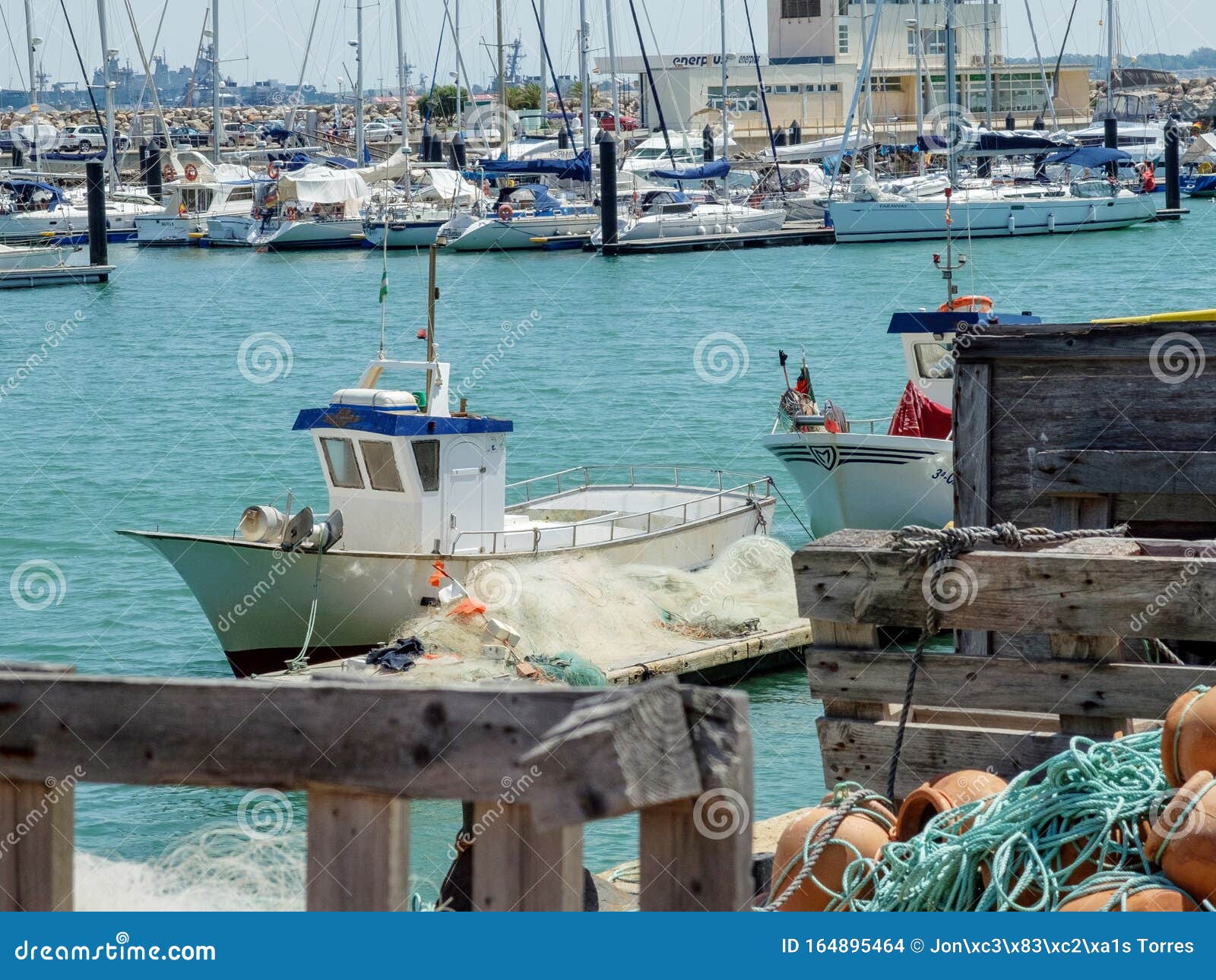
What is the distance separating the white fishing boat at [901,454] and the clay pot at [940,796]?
13.8 m

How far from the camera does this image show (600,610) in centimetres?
1484

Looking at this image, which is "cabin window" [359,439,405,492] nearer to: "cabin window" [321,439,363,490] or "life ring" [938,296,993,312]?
"cabin window" [321,439,363,490]

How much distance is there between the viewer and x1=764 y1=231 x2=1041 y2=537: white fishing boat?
1875cm

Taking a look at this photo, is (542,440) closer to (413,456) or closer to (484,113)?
→ (413,456)

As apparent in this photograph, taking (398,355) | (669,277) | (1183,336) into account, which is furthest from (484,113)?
(1183,336)

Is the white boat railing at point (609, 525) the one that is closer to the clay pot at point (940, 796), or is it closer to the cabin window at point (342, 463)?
the cabin window at point (342, 463)

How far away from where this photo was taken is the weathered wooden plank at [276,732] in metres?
2.55

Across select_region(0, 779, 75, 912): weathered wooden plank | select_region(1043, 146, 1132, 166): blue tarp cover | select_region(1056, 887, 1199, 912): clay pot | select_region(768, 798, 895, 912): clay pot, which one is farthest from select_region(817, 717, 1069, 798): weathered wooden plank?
select_region(1043, 146, 1132, 166): blue tarp cover

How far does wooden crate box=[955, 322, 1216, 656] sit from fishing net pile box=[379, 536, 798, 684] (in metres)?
5.86

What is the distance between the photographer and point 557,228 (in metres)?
67.4

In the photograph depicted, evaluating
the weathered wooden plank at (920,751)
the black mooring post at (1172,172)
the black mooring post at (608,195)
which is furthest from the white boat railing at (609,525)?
the black mooring post at (1172,172)

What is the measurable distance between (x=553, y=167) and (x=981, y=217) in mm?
18349
